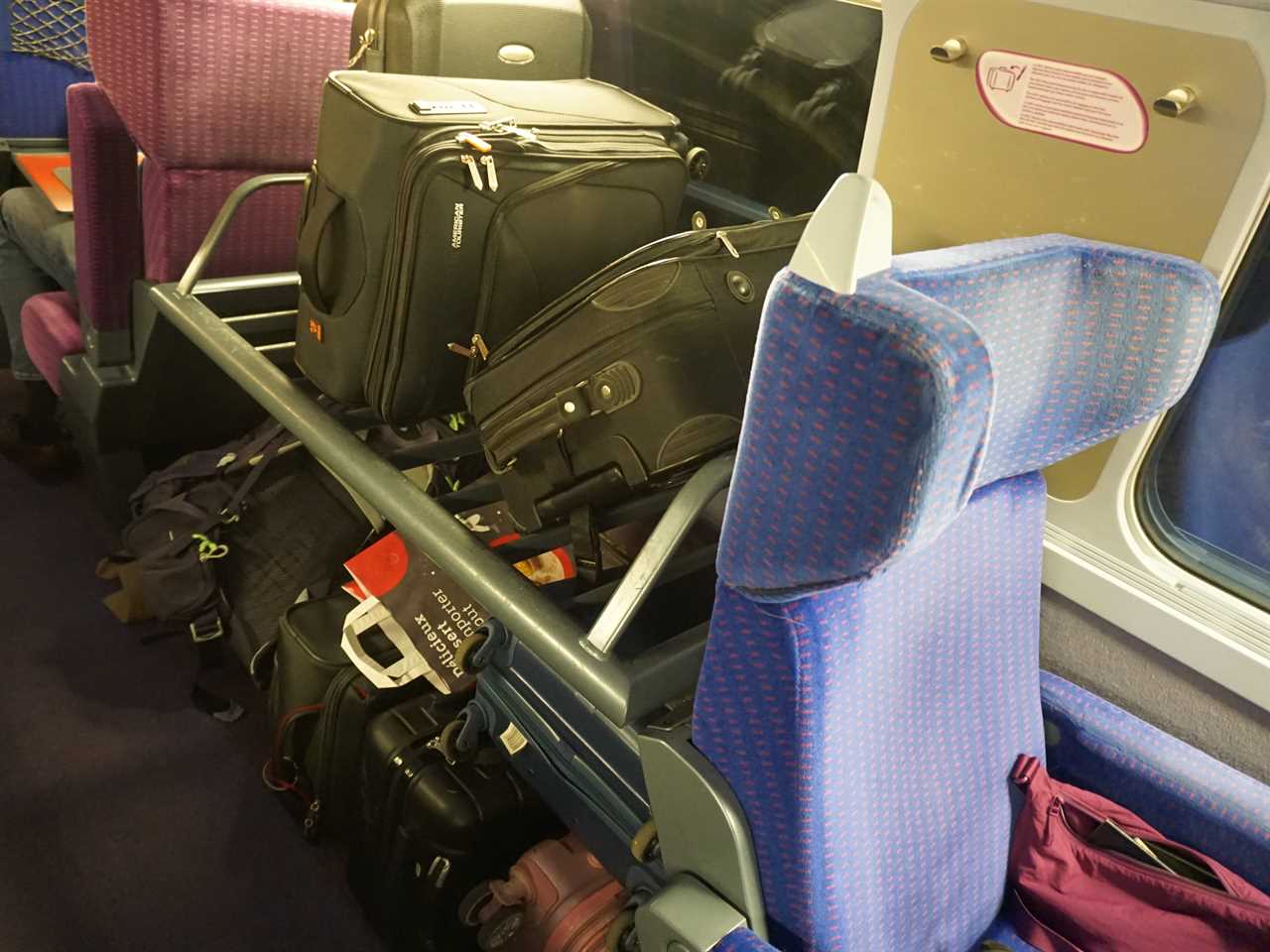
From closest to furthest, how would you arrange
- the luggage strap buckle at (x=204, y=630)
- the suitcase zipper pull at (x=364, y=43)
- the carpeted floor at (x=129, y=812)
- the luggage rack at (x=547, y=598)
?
the luggage rack at (x=547, y=598)
the carpeted floor at (x=129, y=812)
the suitcase zipper pull at (x=364, y=43)
the luggage strap buckle at (x=204, y=630)

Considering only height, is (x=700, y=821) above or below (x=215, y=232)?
below

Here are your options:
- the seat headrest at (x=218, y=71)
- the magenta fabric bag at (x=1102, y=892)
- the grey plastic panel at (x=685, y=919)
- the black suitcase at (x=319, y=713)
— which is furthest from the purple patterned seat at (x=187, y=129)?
the magenta fabric bag at (x=1102, y=892)

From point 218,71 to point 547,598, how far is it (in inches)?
65.2

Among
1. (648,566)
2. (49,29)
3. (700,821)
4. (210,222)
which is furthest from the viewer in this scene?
(49,29)

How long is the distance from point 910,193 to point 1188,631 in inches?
34.6

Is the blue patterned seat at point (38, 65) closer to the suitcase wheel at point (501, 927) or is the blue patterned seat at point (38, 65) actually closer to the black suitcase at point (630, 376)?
the black suitcase at point (630, 376)

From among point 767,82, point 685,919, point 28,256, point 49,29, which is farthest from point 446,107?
point 49,29

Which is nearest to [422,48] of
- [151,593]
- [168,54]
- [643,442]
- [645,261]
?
[168,54]

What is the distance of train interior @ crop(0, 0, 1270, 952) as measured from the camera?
3.22ft

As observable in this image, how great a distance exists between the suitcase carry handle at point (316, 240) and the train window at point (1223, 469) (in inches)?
57.4

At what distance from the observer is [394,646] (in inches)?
82.3

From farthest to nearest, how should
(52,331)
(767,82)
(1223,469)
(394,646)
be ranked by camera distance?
(52,331) → (767,82) → (394,646) → (1223,469)

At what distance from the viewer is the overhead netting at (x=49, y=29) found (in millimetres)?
3473

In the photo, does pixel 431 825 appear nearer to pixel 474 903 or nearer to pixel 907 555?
pixel 474 903
